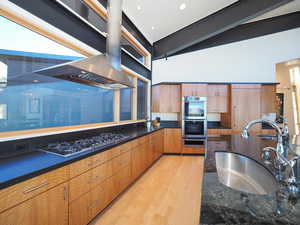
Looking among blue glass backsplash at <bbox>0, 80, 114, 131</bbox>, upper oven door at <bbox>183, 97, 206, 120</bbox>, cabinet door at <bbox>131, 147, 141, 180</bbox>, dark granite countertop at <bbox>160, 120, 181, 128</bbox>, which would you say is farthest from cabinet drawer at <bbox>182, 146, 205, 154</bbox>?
blue glass backsplash at <bbox>0, 80, 114, 131</bbox>

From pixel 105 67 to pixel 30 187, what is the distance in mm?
1515

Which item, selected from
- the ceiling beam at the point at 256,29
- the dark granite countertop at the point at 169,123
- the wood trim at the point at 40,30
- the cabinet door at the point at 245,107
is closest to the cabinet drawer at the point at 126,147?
the wood trim at the point at 40,30

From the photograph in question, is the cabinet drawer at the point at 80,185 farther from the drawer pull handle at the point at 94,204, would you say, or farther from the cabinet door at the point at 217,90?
the cabinet door at the point at 217,90

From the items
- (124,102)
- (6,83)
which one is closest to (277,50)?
(124,102)

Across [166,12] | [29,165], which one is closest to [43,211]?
[29,165]

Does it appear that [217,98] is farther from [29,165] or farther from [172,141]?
[29,165]

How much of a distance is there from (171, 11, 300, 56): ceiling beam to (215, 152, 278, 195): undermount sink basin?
4.65 meters

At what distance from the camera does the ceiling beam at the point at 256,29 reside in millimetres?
4922

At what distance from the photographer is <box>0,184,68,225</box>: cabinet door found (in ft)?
3.59

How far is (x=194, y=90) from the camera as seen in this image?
16.4 ft

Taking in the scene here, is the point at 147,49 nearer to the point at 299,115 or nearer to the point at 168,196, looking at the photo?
the point at 168,196

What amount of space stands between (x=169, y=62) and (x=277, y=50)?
3.44 meters

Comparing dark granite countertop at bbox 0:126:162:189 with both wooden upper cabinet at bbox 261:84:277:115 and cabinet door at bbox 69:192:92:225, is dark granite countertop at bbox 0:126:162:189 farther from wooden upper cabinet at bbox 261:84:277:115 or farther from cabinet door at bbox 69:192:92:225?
wooden upper cabinet at bbox 261:84:277:115

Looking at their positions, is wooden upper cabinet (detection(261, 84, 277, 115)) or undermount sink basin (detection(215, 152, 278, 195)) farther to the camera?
wooden upper cabinet (detection(261, 84, 277, 115))
